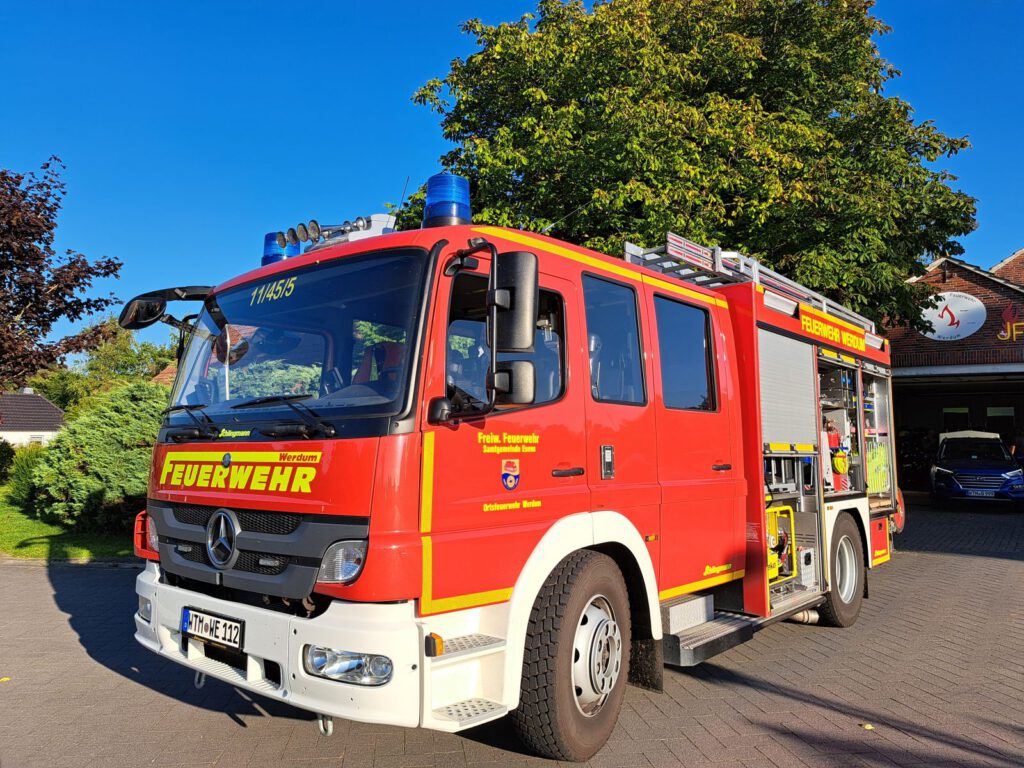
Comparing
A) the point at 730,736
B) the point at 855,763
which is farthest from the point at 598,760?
the point at 855,763

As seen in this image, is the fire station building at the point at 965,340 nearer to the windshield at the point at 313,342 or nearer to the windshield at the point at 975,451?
the windshield at the point at 975,451

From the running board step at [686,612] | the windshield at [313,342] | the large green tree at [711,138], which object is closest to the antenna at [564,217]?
the large green tree at [711,138]

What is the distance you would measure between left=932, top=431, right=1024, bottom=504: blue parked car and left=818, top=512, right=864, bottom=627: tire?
1199cm

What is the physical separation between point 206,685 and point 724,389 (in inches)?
159

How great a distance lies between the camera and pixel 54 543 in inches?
419

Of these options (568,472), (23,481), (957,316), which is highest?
(957,316)

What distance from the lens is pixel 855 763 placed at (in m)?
3.63

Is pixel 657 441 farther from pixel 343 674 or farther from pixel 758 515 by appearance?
pixel 343 674

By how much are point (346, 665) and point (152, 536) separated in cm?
170

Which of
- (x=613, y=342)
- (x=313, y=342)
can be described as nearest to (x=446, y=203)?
(x=313, y=342)

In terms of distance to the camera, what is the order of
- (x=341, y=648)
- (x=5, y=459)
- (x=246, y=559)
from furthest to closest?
(x=5, y=459), (x=246, y=559), (x=341, y=648)

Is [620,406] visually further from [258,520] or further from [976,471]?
[976,471]

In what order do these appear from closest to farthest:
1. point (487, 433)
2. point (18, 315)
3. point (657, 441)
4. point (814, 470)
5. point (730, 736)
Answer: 1. point (487, 433)
2. point (730, 736)
3. point (657, 441)
4. point (814, 470)
5. point (18, 315)

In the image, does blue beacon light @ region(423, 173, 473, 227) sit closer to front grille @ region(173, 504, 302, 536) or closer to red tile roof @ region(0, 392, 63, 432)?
front grille @ region(173, 504, 302, 536)
